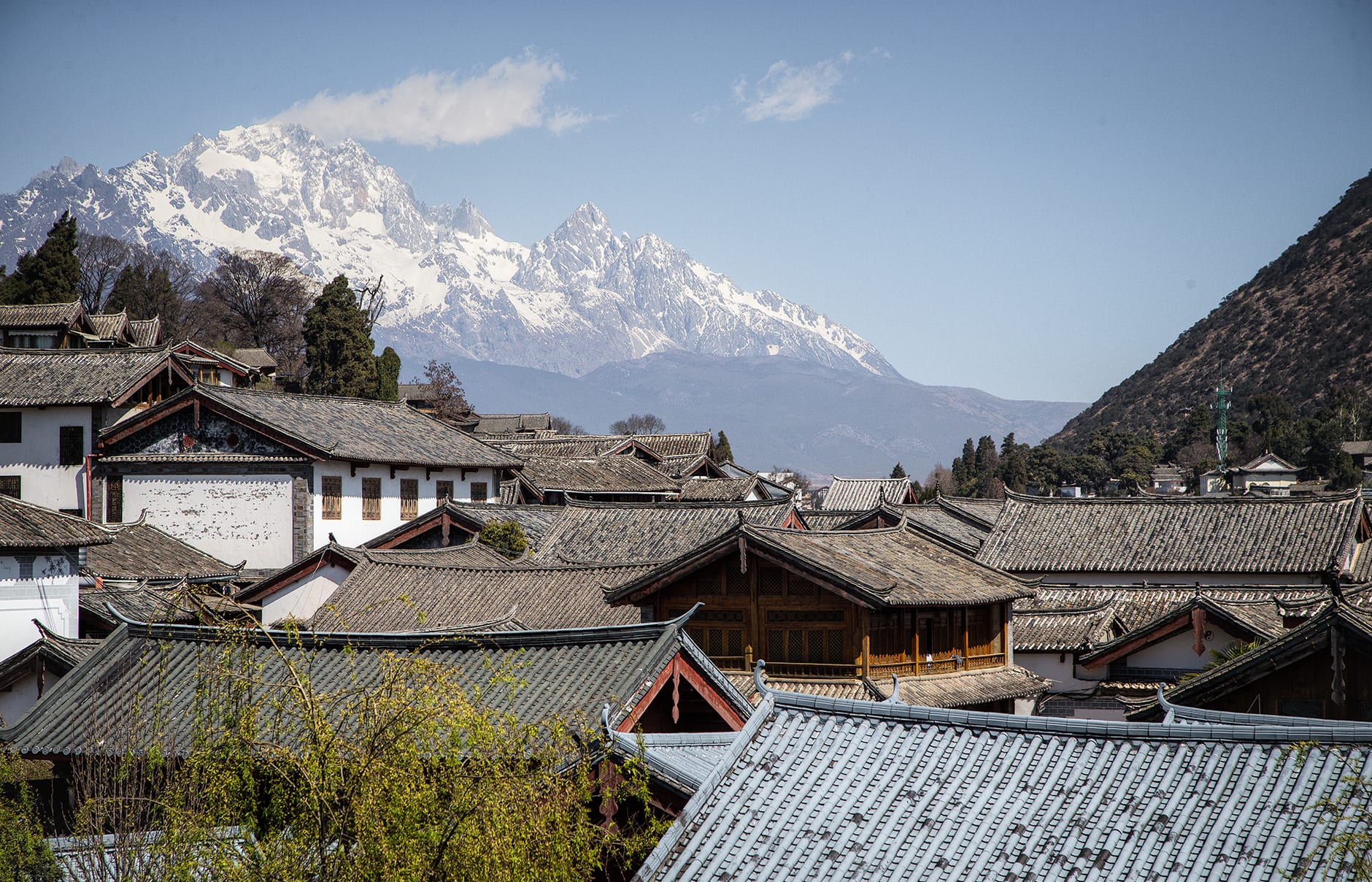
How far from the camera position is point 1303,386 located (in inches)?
4774

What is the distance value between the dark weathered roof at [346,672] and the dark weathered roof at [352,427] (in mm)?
24148

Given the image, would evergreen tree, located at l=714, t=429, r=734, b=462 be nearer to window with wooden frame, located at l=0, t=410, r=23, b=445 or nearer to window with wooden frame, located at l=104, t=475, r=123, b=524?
window with wooden frame, located at l=104, t=475, r=123, b=524

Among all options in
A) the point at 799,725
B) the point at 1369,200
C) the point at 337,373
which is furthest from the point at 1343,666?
the point at 1369,200

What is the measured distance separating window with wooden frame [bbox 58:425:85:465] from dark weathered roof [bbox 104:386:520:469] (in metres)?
1.71

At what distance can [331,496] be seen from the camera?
45.2m

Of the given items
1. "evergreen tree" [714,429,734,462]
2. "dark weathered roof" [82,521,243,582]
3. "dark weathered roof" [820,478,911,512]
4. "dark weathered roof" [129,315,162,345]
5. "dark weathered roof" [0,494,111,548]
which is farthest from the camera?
"evergreen tree" [714,429,734,462]

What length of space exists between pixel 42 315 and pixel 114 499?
26.0 m

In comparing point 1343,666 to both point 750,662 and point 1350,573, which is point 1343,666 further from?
point 1350,573

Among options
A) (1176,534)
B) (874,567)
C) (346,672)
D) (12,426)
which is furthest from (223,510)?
(1176,534)

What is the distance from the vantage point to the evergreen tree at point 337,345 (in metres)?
77.1

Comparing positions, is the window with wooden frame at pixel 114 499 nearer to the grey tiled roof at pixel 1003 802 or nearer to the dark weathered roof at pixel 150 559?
the dark weathered roof at pixel 150 559

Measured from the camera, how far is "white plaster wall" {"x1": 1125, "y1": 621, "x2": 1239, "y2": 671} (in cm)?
3384

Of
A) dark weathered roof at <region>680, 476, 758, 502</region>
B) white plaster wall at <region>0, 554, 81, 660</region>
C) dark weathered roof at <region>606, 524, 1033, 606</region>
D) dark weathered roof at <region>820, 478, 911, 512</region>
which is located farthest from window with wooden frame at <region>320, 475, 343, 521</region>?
dark weathered roof at <region>820, 478, 911, 512</region>

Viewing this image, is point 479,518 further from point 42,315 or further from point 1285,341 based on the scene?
point 1285,341
